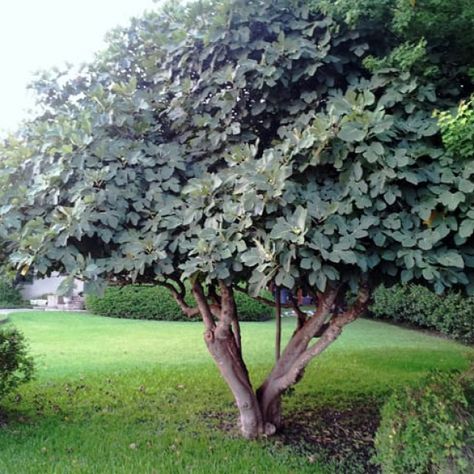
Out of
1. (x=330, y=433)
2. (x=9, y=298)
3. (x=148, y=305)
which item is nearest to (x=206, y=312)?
(x=330, y=433)

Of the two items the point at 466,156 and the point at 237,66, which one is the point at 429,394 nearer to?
the point at 466,156

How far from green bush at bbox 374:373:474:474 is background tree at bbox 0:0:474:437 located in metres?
0.60

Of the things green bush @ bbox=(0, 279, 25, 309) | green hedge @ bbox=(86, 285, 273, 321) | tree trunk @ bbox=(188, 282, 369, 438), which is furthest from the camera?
green bush @ bbox=(0, 279, 25, 309)

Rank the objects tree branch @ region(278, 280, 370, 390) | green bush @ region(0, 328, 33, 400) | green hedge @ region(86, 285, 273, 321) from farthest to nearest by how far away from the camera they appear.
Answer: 1. green hedge @ region(86, 285, 273, 321)
2. green bush @ region(0, 328, 33, 400)
3. tree branch @ region(278, 280, 370, 390)

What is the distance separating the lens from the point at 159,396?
5.36 meters

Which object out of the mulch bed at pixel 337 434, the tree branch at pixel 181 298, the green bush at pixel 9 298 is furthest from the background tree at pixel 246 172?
the green bush at pixel 9 298

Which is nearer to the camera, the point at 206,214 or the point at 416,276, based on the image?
the point at 416,276

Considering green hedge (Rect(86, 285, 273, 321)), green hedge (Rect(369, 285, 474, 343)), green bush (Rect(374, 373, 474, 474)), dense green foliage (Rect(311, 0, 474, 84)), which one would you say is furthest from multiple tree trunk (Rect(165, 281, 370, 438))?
green hedge (Rect(86, 285, 273, 321))

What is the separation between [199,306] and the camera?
3.99 metres

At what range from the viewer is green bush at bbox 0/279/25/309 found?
1523 cm

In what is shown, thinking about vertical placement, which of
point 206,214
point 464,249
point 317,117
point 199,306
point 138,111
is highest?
point 138,111

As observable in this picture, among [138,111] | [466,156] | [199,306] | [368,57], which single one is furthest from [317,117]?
[199,306]

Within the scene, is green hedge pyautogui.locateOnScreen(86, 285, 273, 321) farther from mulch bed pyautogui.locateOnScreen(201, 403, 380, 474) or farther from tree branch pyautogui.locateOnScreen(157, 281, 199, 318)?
tree branch pyautogui.locateOnScreen(157, 281, 199, 318)

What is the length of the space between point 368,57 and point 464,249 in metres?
1.22
